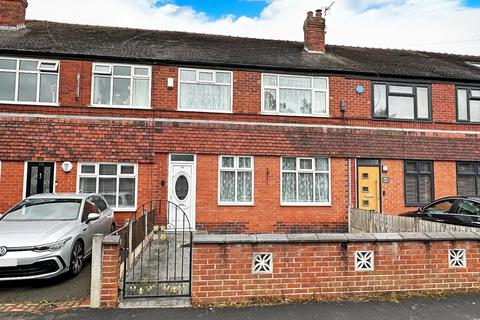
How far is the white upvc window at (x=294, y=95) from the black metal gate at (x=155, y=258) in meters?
4.76

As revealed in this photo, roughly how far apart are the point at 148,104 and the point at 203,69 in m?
2.11

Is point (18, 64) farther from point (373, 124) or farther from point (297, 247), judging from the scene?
point (373, 124)

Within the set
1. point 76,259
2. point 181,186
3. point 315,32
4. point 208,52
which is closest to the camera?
point 76,259

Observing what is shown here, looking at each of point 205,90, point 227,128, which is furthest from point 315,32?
point 227,128

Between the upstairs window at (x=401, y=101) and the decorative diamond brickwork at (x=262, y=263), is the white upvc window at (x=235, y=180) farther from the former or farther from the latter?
the decorative diamond brickwork at (x=262, y=263)

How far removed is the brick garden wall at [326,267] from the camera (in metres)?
4.71

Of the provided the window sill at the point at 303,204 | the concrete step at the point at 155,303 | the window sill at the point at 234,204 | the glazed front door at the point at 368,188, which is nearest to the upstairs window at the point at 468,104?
the glazed front door at the point at 368,188

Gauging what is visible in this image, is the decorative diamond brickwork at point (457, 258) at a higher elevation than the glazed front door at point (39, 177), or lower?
lower

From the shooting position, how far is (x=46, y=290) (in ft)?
17.9

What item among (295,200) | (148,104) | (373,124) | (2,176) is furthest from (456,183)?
(2,176)

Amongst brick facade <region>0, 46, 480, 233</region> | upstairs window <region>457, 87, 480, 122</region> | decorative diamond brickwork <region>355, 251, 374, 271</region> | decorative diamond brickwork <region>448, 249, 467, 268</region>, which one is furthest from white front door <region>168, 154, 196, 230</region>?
upstairs window <region>457, 87, 480, 122</region>

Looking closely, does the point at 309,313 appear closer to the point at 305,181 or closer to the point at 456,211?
the point at 456,211

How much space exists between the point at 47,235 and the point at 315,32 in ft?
37.7

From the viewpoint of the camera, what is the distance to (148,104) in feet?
34.7
